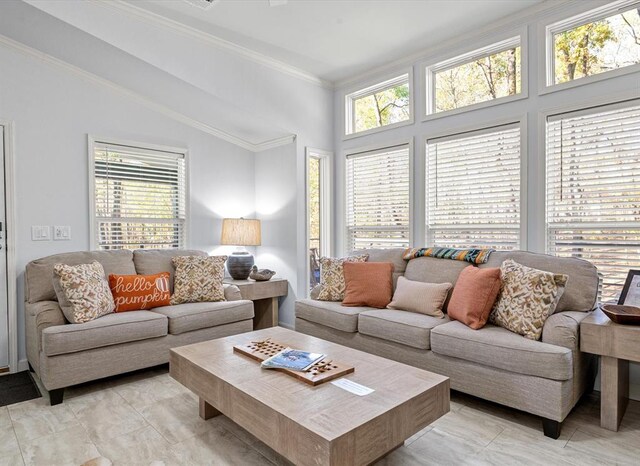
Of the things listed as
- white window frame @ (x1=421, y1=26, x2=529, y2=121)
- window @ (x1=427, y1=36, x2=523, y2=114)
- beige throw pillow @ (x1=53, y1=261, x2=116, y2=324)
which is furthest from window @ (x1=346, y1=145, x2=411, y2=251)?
beige throw pillow @ (x1=53, y1=261, x2=116, y2=324)

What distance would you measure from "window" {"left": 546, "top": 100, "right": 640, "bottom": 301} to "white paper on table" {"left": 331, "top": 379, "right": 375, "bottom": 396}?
214 cm

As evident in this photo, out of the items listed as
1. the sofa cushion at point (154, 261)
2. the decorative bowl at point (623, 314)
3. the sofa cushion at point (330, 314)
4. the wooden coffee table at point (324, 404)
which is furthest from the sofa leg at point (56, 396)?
the decorative bowl at point (623, 314)

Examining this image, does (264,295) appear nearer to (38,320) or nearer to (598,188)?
(38,320)

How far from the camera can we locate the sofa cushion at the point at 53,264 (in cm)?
305

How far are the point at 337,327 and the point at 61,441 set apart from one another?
78.1 inches

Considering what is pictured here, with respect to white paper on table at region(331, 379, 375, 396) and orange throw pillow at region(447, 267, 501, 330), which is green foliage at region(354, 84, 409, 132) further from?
white paper on table at region(331, 379, 375, 396)

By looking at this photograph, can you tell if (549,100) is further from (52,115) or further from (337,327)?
(52,115)

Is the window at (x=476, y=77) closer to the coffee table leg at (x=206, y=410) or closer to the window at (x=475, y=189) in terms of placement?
the window at (x=475, y=189)

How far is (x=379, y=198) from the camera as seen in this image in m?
4.34

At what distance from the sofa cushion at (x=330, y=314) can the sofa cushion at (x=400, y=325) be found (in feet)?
0.28

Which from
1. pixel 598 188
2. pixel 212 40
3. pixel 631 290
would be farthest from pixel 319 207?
pixel 631 290

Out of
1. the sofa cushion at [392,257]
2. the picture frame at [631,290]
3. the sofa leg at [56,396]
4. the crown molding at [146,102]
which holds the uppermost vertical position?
the crown molding at [146,102]

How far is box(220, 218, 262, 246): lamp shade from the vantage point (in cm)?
434

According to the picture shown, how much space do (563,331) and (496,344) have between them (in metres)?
0.37
